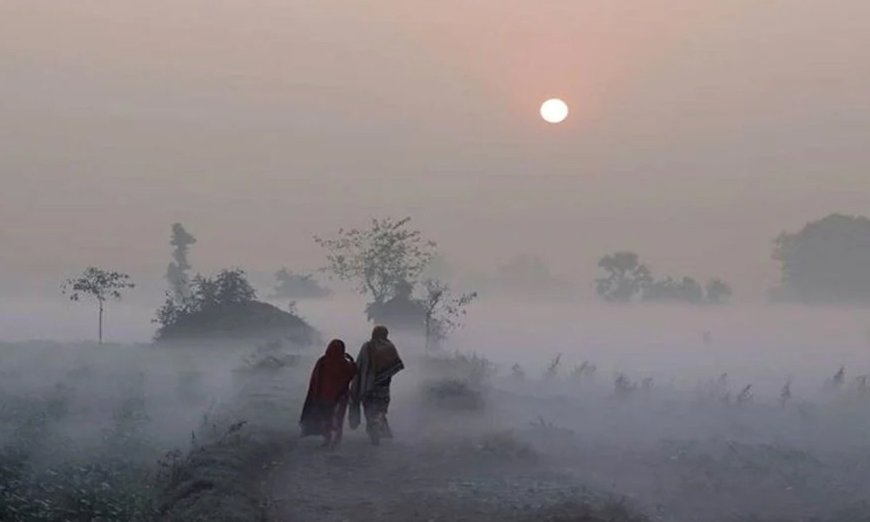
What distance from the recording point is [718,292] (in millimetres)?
136250

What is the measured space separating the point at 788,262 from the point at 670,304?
1653 cm

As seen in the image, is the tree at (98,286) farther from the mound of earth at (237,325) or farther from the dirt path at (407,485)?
the dirt path at (407,485)

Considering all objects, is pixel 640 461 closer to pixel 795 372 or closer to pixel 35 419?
pixel 35 419

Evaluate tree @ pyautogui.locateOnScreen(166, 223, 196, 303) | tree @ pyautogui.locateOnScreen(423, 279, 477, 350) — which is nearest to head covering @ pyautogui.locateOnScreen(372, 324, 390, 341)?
tree @ pyautogui.locateOnScreen(423, 279, 477, 350)

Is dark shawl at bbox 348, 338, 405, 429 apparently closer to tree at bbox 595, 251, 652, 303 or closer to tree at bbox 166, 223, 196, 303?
tree at bbox 166, 223, 196, 303

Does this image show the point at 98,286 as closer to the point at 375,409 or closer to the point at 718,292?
the point at 375,409

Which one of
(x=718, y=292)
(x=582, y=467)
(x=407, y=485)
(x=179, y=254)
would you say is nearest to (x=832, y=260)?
(x=718, y=292)

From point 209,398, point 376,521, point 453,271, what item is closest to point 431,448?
point 376,521

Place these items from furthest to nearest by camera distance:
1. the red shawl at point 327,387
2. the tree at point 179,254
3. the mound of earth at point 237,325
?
the tree at point 179,254 < the mound of earth at point 237,325 < the red shawl at point 327,387

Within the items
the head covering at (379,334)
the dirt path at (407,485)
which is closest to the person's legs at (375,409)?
the dirt path at (407,485)

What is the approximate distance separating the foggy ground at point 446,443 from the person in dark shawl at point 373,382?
1.80ft

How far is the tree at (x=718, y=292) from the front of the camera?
445 ft

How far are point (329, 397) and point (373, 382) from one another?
1.01 meters

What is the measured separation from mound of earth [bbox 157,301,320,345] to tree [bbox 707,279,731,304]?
321ft
